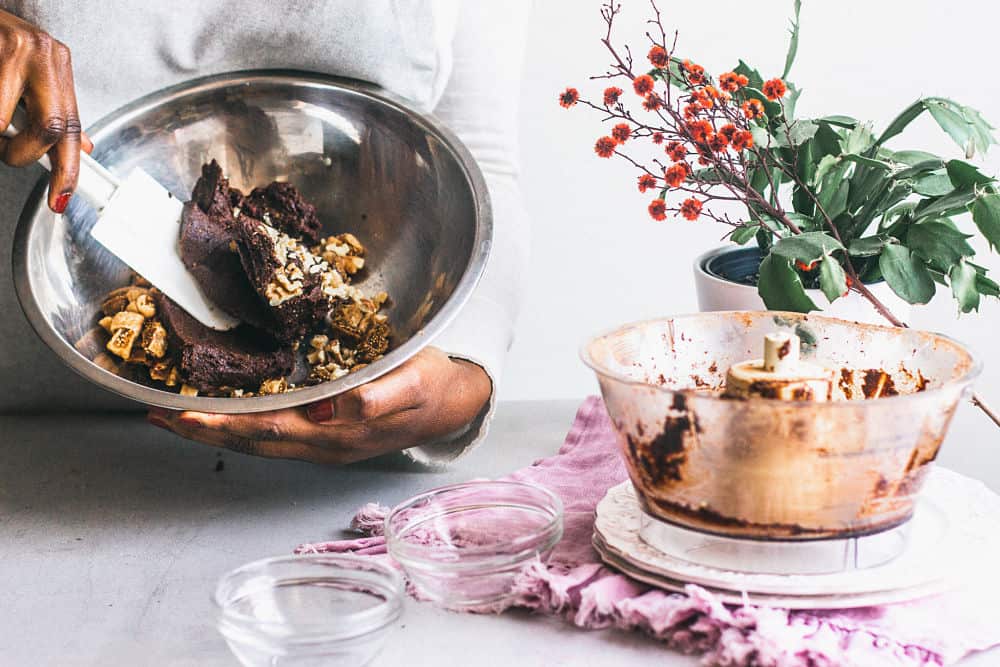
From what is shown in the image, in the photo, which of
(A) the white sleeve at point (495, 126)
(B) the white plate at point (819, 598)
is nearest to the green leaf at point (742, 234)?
(A) the white sleeve at point (495, 126)

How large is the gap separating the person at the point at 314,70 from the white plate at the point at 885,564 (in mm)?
184

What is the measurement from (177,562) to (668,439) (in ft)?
1.14

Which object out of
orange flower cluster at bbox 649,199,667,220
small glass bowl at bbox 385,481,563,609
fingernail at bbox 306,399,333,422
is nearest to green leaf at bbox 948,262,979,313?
orange flower cluster at bbox 649,199,667,220


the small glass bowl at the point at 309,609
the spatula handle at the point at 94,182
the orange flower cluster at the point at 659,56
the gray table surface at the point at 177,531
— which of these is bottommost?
the gray table surface at the point at 177,531

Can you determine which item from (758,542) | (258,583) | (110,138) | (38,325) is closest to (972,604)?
(758,542)

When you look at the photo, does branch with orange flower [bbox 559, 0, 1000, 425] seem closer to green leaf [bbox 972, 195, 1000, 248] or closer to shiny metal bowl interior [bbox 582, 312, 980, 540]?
green leaf [bbox 972, 195, 1000, 248]

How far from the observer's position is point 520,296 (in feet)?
3.08

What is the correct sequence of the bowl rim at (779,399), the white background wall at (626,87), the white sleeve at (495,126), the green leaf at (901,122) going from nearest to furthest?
1. the bowl rim at (779,399)
2. the green leaf at (901,122)
3. the white sleeve at (495,126)
4. the white background wall at (626,87)

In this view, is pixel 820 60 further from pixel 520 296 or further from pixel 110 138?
pixel 110 138

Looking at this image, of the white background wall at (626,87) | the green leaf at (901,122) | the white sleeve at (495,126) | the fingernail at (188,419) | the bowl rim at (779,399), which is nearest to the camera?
the bowl rim at (779,399)

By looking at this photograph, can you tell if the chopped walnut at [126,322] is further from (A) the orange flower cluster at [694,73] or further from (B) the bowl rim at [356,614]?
(A) the orange flower cluster at [694,73]

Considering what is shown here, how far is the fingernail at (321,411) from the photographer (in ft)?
2.26

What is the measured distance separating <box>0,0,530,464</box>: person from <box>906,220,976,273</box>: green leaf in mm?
324

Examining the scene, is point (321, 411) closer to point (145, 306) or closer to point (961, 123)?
point (145, 306)
